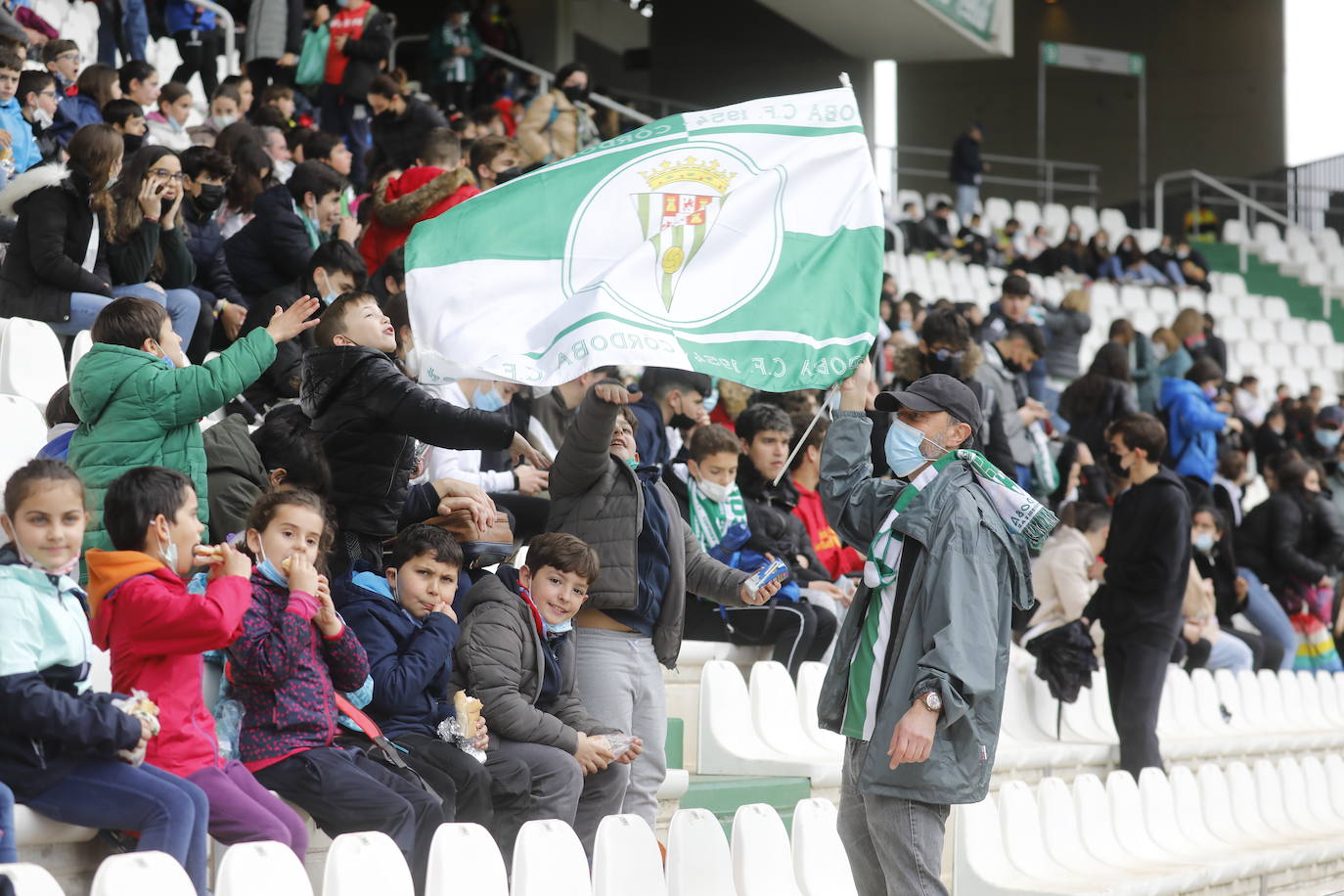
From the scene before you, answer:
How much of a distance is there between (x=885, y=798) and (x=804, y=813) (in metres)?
0.34

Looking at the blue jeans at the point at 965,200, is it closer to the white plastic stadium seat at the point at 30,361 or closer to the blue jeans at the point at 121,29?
the blue jeans at the point at 121,29

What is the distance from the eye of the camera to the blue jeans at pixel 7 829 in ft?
10.4

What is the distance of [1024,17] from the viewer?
2545cm

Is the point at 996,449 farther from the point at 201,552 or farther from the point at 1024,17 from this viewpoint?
the point at 1024,17

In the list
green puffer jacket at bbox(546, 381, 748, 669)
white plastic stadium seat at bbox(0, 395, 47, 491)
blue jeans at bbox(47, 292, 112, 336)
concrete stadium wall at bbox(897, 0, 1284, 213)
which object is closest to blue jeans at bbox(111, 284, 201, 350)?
blue jeans at bbox(47, 292, 112, 336)

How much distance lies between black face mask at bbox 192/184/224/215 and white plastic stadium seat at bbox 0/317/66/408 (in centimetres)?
141

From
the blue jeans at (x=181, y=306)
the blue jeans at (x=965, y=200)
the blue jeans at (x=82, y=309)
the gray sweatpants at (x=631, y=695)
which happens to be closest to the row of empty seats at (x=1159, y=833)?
the gray sweatpants at (x=631, y=695)

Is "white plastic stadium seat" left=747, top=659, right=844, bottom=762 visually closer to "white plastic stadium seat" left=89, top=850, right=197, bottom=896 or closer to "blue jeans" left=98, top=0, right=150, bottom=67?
"white plastic stadium seat" left=89, top=850, right=197, bottom=896

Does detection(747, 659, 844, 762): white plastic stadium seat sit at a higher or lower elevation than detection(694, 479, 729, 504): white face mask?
lower

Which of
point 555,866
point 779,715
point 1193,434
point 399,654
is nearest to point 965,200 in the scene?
point 1193,434

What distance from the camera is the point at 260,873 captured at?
3.04 metres

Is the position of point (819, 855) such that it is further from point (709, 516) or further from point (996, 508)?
point (709, 516)

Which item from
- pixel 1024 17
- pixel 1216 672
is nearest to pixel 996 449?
pixel 1216 672

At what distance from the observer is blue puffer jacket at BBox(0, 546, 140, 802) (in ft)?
10.8
